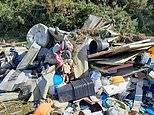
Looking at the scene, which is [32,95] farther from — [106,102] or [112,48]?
[112,48]

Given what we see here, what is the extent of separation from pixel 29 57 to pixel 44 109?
2.06 m

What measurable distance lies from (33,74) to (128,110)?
2531 mm

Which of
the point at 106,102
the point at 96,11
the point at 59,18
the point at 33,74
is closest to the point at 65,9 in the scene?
the point at 59,18

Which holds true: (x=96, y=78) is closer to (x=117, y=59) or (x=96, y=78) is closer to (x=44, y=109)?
(x=117, y=59)

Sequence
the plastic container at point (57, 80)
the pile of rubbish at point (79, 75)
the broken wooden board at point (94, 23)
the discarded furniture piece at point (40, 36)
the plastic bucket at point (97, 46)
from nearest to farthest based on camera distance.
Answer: the pile of rubbish at point (79, 75), the plastic container at point (57, 80), the plastic bucket at point (97, 46), the discarded furniture piece at point (40, 36), the broken wooden board at point (94, 23)

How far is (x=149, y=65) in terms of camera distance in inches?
300

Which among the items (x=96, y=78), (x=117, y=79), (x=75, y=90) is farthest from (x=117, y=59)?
(x=75, y=90)

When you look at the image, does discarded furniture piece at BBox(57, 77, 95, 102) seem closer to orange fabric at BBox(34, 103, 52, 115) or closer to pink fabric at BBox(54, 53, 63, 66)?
orange fabric at BBox(34, 103, 52, 115)

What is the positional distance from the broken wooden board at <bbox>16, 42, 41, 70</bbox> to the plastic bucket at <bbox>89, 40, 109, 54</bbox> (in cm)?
140

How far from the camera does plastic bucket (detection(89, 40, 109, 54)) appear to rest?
24.9ft

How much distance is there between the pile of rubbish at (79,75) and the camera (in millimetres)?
6766

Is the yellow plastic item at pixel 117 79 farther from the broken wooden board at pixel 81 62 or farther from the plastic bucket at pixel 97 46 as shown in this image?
the plastic bucket at pixel 97 46

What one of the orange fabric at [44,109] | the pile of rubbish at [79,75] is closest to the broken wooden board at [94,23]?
the pile of rubbish at [79,75]

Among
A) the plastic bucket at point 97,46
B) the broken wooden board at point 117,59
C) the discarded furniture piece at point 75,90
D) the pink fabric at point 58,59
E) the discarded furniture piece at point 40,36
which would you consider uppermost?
the discarded furniture piece at point 40,36
